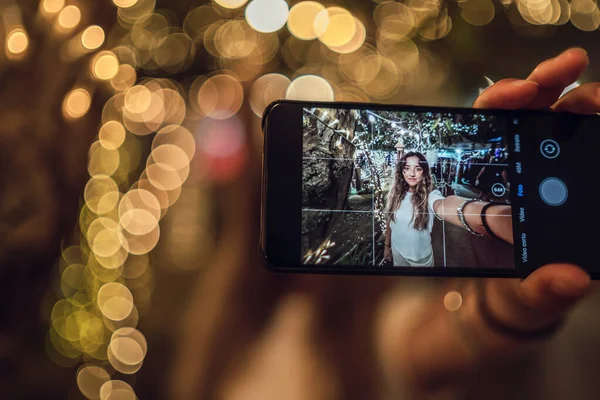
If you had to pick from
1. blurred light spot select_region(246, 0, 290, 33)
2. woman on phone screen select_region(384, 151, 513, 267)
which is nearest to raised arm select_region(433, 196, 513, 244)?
woman on phone screen select_region(384, 151, 513, 267)

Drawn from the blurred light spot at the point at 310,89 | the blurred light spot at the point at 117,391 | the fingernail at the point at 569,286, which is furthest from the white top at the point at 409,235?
the blurred light spot at the point at 117,391

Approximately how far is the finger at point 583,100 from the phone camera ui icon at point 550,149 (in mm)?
38

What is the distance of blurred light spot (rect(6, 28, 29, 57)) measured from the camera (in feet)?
1.74

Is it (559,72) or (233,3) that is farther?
(233,3)

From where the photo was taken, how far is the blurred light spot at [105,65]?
1.76ft

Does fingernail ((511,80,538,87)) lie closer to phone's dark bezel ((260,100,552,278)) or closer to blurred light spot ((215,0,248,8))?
phone's dark bezel ((260,100,552,278))

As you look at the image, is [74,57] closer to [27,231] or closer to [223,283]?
[27,231]

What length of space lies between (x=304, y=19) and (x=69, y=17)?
0.30m

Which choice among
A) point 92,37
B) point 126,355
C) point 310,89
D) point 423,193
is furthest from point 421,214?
point 92,37

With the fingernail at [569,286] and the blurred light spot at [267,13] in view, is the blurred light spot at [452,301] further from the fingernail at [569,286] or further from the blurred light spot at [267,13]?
the blurred light spot at [267,13]

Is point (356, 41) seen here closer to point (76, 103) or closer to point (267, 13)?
point (267, 13)

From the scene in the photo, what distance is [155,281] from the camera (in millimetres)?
486

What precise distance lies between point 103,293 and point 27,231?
112 mm

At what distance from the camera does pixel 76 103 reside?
0.53 meters
